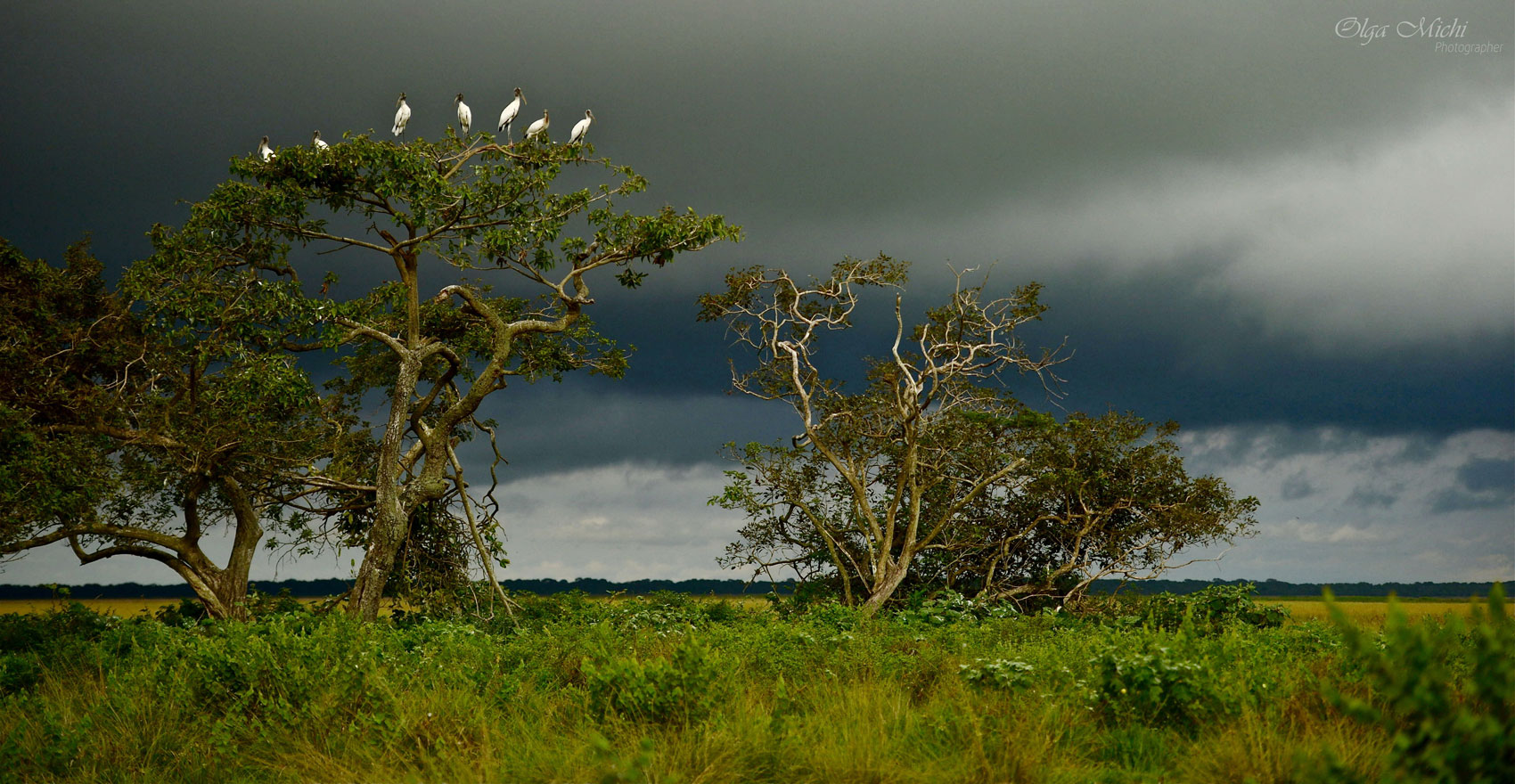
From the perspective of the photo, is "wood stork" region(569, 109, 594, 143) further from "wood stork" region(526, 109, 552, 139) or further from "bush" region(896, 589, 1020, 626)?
"bush" region(896, 589, 1020, 626)

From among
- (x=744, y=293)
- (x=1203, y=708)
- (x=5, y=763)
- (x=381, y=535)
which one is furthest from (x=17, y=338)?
(x=1203, y=708)

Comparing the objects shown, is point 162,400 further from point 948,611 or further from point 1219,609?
point 1219,609

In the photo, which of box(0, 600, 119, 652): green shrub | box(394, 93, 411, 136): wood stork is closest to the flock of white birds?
box(394, 93, 411, 136): wood stork

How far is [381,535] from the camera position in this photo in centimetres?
1584

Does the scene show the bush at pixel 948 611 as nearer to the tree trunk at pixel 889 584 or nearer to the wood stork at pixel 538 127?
the tree trunk at pixel 889 584

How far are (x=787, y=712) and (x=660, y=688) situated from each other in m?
1.27

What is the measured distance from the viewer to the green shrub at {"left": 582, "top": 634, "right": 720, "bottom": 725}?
6.39 meters

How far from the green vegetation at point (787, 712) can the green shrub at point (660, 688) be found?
0.6 inches

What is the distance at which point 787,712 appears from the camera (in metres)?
7.26

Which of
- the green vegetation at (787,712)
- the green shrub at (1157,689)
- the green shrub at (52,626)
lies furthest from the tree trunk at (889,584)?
the green shrub at (52,626)

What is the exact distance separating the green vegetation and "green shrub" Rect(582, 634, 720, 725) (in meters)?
0.02

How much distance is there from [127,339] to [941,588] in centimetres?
1572

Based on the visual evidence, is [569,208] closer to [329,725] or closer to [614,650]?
[614,650]

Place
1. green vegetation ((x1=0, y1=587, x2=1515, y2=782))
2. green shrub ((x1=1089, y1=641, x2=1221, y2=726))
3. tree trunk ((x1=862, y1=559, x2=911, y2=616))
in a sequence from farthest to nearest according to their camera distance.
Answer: tree trunk ((x1=862, y1=559, x2=911, y2=616)), green shrub ((x1=1089, y1=641, x2=1221, y2=726)), green vegetation ((x1=0, y1=587, x2=1515, y2=782))
